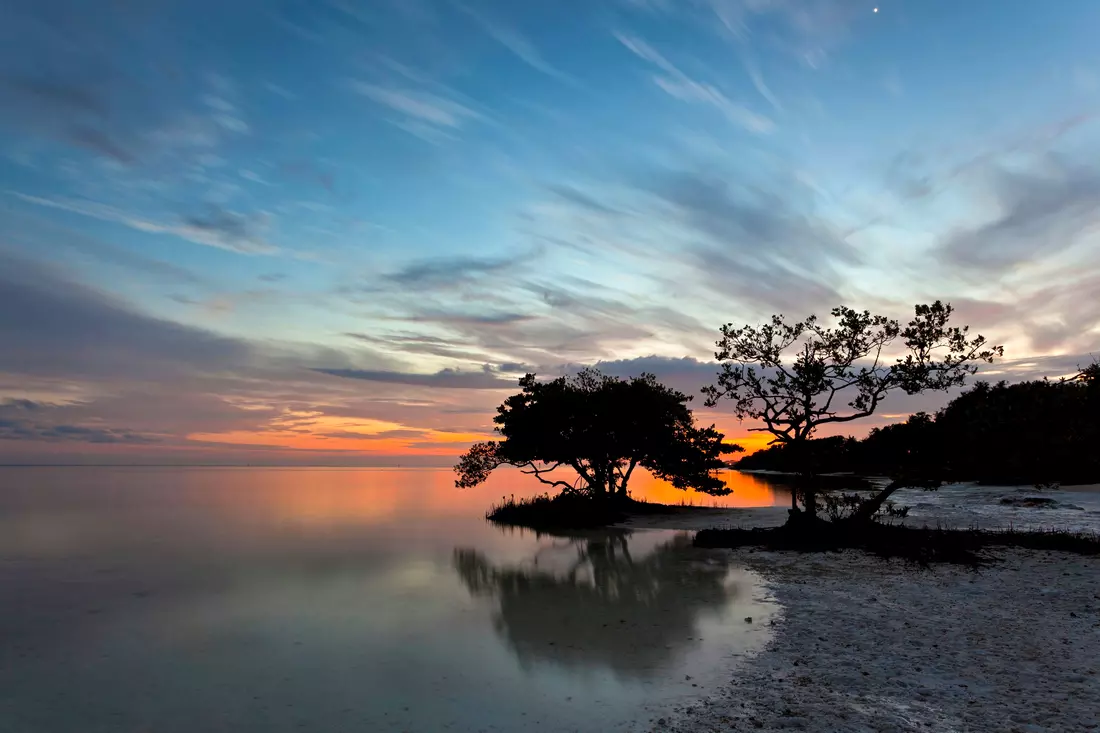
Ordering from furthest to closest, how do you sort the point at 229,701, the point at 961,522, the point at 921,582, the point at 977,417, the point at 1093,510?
the point at 1093,510 → the point at 961,522 → the point at 977,417 → the point at 921,582 → the point at 229,701

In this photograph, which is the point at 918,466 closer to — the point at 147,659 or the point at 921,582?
the point at 921,582

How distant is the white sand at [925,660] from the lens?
344 inches

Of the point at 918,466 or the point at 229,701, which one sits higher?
the point at 918,466

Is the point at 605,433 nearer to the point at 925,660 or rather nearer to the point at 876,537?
the point at 876,537

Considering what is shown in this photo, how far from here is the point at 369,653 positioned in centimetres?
1337

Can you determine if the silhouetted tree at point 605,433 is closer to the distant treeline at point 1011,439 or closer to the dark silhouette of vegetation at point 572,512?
the dark silhouette of vegetation at point 572,512

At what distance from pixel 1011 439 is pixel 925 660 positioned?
57.9 ft

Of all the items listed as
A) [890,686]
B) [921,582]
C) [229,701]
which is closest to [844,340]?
[921,582]

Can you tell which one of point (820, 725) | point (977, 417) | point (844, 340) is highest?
point (844, 340)

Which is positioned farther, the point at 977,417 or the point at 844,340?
the point at 844,340

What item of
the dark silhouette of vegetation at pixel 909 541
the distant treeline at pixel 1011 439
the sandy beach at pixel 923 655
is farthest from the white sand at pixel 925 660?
the distant treeline at pixel 1011 439

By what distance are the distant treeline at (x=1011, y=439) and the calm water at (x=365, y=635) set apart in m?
10.0

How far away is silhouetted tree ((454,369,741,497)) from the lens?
142ft

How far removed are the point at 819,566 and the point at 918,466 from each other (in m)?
8.51
